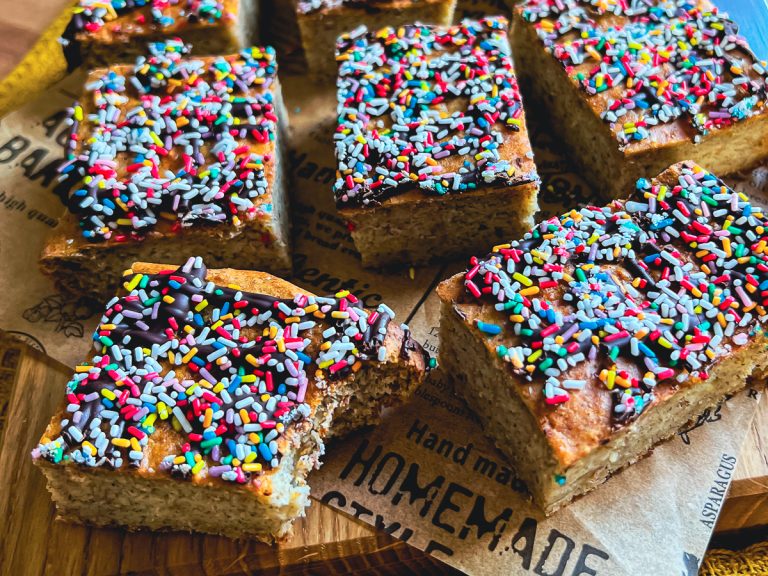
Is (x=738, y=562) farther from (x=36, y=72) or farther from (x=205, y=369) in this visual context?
(x=36, y=72)

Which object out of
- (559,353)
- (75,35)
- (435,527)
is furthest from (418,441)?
(75,35)

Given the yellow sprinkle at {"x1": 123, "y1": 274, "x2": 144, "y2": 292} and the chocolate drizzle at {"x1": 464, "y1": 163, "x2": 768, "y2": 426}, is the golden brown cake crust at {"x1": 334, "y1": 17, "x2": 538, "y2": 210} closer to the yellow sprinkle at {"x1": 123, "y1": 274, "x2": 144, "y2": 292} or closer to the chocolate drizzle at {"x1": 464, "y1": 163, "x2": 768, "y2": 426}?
the chocolate drizzle at {"x1": 464, "y1": 163, "x2": 768, "y2": 426}

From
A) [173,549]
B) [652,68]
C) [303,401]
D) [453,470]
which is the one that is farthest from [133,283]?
[652,68]

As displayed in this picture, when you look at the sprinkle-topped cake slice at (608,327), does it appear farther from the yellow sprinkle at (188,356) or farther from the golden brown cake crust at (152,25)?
the golden brown cake crust at (152,25)

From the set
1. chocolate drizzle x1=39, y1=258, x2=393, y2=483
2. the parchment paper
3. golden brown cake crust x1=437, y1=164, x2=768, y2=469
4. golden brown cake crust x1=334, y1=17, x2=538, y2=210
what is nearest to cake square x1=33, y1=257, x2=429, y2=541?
chocolate drizzle x1=39, y1=258, x2=393, y2=483

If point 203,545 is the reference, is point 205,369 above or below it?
above

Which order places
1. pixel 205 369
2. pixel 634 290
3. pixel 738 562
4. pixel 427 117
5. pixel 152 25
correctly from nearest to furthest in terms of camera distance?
pixel 205 369
pixel 634 290
pixel 738 562
pixel 427 117
pixel 152 25

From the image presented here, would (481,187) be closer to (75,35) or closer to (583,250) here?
(583,250)
